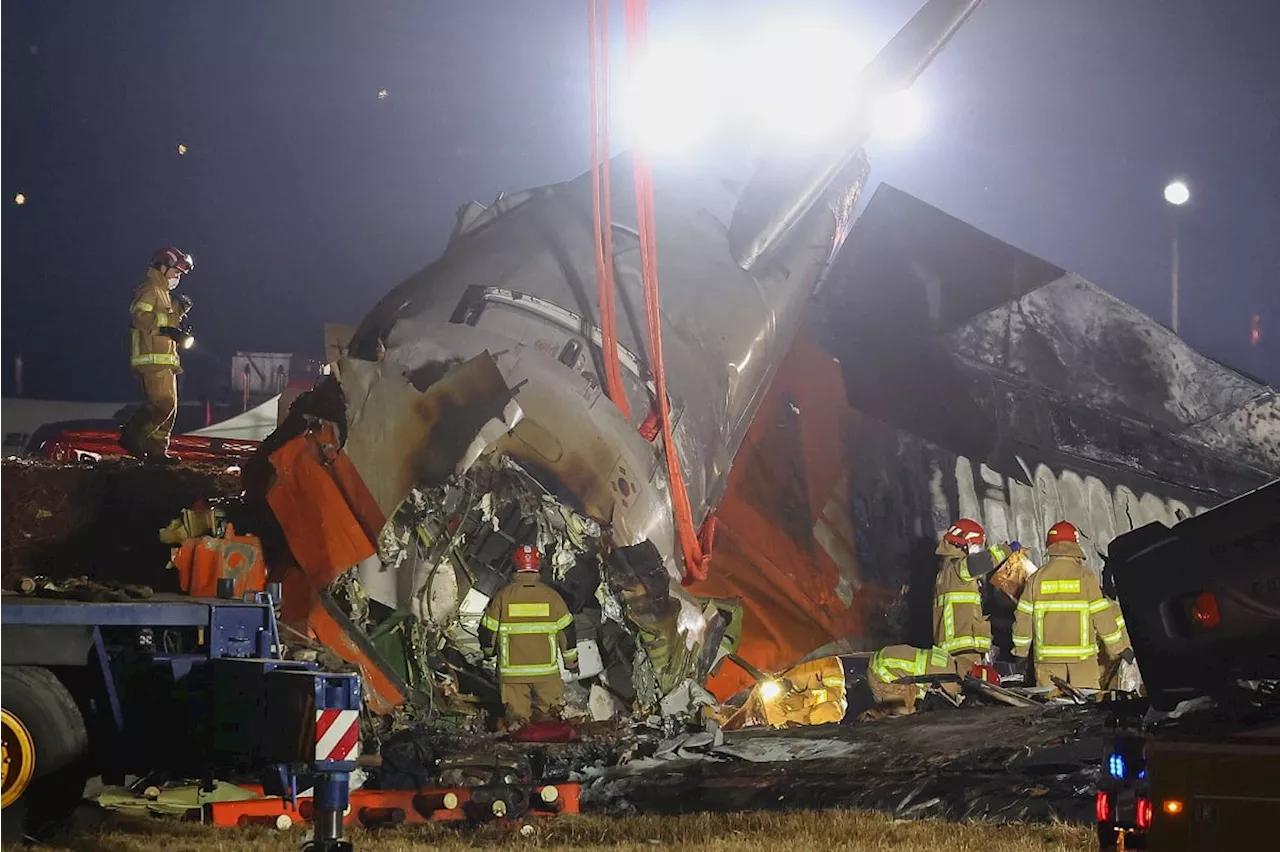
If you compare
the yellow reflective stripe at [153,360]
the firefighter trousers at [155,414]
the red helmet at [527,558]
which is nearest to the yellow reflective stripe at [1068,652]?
the red helmet at [527,558]

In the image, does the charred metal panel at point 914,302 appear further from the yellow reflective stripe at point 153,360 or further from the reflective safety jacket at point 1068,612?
the yellow reflective stripe at point 153,360

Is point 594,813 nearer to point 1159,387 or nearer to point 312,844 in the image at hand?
point 312,844

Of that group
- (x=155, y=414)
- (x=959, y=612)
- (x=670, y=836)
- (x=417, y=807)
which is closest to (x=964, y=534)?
(x=959, y=612)

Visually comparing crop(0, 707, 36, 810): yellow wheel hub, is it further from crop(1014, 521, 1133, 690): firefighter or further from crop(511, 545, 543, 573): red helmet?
crop(1014, 521, 1133, 690): firefighter

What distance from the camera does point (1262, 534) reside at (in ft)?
9.90

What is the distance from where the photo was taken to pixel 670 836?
570 centimetres

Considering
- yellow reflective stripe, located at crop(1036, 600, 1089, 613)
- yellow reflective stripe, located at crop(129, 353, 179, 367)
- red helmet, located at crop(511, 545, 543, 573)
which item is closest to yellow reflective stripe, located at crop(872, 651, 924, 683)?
yellow reflective stripe, located at crop(1036, 600, 1089, 613)

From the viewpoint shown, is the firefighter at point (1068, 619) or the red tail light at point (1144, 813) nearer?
the red tail light at point (1144, 813)

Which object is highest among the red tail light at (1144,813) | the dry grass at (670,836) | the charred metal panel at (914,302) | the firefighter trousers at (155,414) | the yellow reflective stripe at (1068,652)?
the charred metal panel at (914,302)

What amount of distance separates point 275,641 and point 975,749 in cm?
393

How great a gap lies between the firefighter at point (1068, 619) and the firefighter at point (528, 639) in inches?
143

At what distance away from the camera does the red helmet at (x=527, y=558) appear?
8.76 metres

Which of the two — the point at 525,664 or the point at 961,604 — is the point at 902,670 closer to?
the point at 961,604

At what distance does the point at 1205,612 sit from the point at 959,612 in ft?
23.5
